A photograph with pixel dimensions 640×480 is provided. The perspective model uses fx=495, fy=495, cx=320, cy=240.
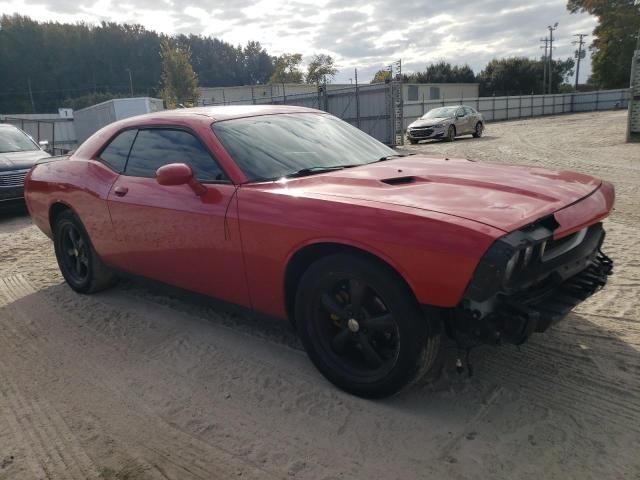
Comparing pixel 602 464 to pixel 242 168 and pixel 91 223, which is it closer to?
pixel 242 168

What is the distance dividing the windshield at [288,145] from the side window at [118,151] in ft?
3.41

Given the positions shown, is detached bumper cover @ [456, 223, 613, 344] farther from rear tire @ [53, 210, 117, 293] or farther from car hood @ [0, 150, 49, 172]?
car hood @ [0, 150, 49, 172]

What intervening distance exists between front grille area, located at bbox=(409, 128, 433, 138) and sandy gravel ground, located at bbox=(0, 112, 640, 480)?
1583cm

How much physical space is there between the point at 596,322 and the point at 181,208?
2895 mm

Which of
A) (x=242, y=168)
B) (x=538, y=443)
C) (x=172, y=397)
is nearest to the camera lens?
(x=538, y=443)

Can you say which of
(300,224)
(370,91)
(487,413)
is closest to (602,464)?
(487,413)

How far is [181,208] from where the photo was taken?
128 inches

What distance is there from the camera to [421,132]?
1925cm

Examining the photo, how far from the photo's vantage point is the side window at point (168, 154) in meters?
3.22

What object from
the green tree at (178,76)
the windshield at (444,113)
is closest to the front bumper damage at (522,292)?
the windshield at (444,113)

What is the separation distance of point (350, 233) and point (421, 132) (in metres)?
17.7

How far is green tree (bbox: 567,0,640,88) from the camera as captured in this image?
48.8 meters

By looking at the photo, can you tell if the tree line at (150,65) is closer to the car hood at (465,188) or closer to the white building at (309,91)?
the white building at (309,91)

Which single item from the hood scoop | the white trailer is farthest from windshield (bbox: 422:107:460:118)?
the hood scoop
